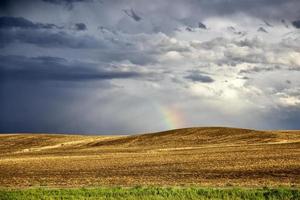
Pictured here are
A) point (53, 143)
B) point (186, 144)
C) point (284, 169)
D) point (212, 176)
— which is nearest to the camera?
point (212, 176)

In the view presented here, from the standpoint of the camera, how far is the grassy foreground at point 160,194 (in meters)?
22.8

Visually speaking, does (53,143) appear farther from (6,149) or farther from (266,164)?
(266,164)

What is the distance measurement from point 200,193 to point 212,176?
13262 millimetres

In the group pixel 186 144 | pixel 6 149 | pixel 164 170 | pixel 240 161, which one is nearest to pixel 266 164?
pixel 240 161

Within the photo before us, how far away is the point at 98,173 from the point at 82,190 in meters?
17.0

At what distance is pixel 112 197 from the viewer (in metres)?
23.1

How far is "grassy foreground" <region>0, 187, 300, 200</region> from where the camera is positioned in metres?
22.8

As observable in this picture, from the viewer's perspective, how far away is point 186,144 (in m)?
88.6

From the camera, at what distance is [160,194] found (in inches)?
925

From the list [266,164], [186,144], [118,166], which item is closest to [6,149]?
[186,144]

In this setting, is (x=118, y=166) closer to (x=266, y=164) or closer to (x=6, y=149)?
(x=266, y=164)

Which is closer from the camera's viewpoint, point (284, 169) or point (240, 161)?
point (284, 169)

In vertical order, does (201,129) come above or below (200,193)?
above

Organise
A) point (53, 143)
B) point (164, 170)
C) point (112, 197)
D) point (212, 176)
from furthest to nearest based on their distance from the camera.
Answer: point (53, 143), point (164, 170), point (212, 176), point (112, 197)
